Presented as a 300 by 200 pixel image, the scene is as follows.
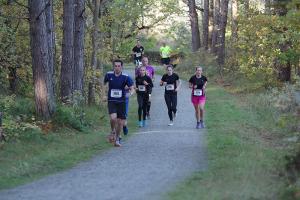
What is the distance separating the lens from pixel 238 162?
36.7 feet

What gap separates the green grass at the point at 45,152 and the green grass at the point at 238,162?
288 centimetres

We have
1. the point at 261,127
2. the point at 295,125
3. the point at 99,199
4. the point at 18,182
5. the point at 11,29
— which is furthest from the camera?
the point at 11,29

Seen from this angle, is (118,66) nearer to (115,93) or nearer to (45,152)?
(115,93)

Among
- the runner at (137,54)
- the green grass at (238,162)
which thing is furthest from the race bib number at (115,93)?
the runner at (137,54)

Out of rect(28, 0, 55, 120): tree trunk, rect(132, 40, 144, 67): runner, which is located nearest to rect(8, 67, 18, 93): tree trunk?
rect(28, 0, 55, 120): tree trunk

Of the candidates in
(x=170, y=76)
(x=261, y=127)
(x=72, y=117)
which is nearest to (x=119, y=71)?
(x=72, y=117)

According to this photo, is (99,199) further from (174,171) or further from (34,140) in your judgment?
(34,140)

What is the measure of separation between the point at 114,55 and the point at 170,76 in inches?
381

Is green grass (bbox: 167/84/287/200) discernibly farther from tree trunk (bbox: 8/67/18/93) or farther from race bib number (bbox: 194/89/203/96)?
tree trunk (bbox: 8/67/18/93)

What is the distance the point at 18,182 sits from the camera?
10539 mm

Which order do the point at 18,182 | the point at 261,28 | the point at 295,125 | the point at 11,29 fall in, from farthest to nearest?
the point at 261,28, the point at 11,29, the point at 295,125, the point at 18,182

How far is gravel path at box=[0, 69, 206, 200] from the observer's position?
934 cm

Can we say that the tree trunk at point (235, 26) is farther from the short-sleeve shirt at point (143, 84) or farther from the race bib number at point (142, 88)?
the race bib number at point (142, 88)

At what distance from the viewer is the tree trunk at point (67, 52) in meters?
18.1
